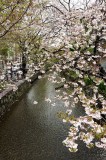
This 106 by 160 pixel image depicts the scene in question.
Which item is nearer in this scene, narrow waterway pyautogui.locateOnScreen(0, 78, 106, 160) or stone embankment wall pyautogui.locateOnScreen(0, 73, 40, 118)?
narrow waterway pyautogui.locateOnScreen(0, 78, 106, 160)

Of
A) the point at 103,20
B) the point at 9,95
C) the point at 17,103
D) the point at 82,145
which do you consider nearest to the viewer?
the point at 82,145

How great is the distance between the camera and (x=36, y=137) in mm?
9516

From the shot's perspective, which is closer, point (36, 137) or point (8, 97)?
point (36, 137)

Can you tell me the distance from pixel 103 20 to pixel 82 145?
4697 millimetres

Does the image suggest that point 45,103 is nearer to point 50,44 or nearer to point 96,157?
point 50,44

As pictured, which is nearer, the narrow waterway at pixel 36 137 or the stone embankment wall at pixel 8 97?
the narrow waterway at pixel 36 137

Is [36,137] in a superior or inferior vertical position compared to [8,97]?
inferior

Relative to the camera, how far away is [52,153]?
8195mm

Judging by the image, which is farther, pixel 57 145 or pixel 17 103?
pixel 17 103

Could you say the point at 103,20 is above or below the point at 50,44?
above

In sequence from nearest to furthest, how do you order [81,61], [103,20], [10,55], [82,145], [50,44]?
[82,145] < [81,61] < [103,20] < [50,44] < [10,55]

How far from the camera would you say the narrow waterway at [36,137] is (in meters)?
8.05

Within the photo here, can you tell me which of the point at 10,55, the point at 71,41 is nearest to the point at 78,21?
the point at 71,41

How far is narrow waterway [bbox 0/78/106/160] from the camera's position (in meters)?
8.05
